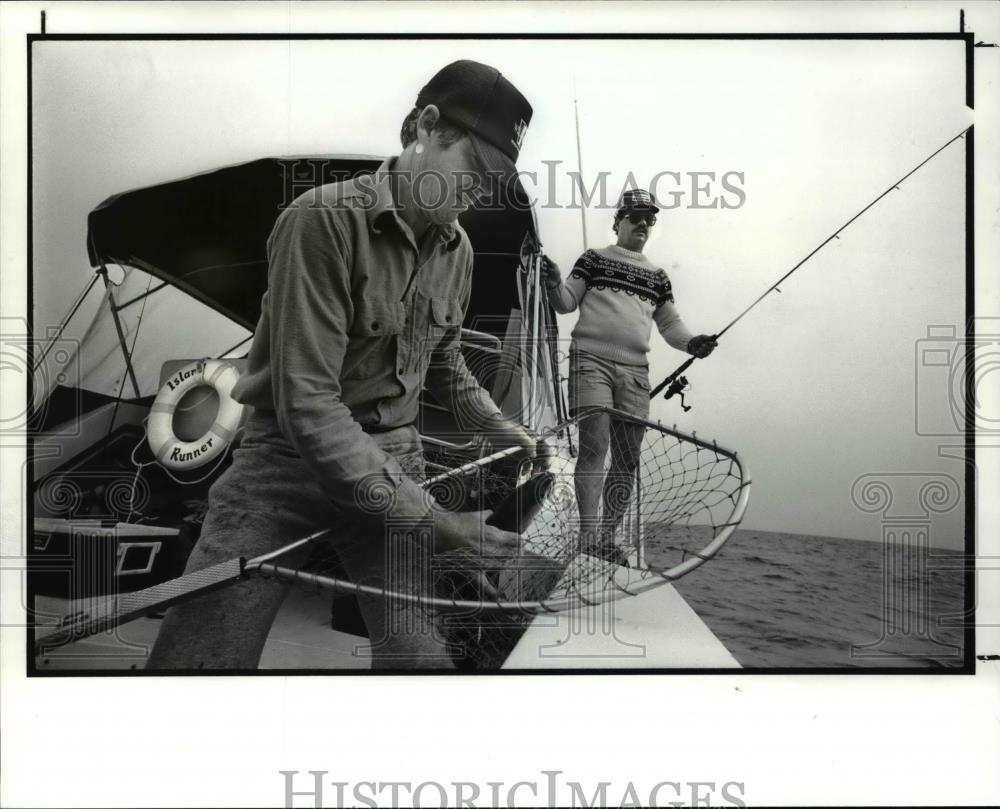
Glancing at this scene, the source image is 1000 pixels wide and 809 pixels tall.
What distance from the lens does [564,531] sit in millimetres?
2564

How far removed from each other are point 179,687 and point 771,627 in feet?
5.07

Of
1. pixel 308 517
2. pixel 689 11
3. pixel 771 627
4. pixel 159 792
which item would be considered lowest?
pixel 159 792

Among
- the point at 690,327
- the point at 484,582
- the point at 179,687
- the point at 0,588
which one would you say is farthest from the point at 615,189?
the point at 0,588

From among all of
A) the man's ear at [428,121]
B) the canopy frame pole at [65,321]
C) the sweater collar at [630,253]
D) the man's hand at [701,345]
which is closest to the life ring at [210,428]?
the canopy frame pole at [65,321]

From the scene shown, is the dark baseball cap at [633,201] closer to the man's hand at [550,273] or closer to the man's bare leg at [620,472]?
the man's hand at [550,273]

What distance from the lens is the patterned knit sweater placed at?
2.59 metres

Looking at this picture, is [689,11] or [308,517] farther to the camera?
[689,11]

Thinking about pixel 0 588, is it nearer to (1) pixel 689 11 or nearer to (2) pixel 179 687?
(2) pixel 179 687

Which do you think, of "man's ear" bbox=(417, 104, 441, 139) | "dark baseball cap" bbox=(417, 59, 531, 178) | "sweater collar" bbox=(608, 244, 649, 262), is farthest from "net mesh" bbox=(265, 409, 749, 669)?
"man's ear" bbox=(417, 104, 441, 139)

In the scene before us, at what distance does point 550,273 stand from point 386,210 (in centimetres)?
45

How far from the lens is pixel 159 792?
2.54 metres

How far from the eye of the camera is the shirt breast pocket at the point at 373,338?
2.43m

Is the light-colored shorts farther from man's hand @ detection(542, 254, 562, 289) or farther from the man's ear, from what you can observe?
the man's ear

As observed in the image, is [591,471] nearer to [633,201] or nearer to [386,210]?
[633,201]
